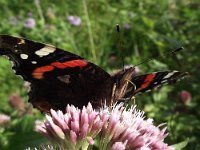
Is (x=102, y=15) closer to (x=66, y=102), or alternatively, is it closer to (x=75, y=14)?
Answer: (x=75, y=14)

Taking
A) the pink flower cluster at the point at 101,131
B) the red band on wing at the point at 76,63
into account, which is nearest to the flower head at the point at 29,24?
the red band on wing at the point at 76,63

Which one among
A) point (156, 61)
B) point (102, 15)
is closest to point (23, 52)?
point (156, 61)

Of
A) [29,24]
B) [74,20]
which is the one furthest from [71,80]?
[74,20]

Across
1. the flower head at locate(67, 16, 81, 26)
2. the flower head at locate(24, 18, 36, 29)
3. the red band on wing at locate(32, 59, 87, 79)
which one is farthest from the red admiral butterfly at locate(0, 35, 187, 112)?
the flower head at locate(67, 16, 81, 26)

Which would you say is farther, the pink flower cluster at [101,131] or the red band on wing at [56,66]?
the red band on wing at [56,66]

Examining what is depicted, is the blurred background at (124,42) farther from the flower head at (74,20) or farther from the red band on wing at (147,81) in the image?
the red band on wing at (147,81)

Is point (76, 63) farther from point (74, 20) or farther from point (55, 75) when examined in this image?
point (74, 20)

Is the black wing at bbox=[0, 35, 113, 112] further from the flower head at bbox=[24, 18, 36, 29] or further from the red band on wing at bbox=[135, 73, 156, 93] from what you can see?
the flower head at bbox=[24, 18, 36, 29]
